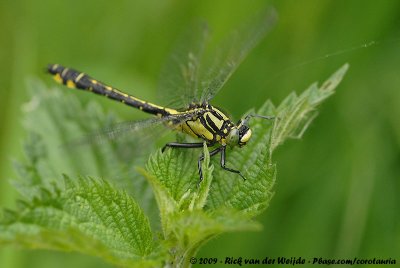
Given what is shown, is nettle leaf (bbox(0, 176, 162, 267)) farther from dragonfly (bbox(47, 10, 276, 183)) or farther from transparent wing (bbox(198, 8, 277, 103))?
transparent wing (bbox(198, 8, 277, 103))

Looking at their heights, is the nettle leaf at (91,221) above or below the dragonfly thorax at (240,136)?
below

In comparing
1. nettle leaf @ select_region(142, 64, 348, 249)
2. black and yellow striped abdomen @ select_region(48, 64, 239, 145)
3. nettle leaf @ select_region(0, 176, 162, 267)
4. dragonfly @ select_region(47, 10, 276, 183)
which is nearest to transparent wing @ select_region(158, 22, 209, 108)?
dragonfly @ select_region(47, 10, 276, 183)

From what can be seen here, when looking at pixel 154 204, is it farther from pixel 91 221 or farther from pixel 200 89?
pixel 91 221

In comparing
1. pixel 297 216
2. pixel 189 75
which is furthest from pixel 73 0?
pixel 297 216

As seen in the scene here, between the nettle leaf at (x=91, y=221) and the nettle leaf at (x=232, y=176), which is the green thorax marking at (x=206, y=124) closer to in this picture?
the nettle leaf at (x=232, y=176)

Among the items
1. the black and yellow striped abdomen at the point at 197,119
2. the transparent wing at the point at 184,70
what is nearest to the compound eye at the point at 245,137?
the black and yellow striped abdomen at the point at 197,119
